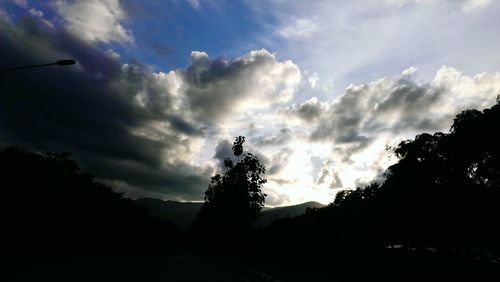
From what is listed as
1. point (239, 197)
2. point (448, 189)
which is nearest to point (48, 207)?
point (239, 197)

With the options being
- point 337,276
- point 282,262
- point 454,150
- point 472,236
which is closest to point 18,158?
point 282,262

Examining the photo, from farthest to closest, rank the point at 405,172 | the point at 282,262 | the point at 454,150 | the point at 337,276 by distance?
the point at 405,172 → the point at 454,150 → the point at 282,262 → the point at 337,276

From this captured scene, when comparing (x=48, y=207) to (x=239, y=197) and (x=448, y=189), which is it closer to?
(x=239, y=197)

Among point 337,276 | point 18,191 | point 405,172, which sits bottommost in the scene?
point 337,276

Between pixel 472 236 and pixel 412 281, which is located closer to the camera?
pixel 412 281

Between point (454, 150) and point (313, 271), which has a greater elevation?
point (454, 150)

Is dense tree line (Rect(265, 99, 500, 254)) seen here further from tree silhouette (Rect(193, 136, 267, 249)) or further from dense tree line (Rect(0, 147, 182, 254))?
dense tree line (Rect(0, 147, 182, 254))

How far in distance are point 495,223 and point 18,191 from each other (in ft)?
180

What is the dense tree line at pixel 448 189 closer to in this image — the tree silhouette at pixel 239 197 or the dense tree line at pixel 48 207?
the tree silhouette at pixel 239 197

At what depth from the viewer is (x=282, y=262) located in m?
37.0

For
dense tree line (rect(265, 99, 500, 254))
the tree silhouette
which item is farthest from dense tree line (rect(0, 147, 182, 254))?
dense tree line (rect(265, 99, 500, 254))

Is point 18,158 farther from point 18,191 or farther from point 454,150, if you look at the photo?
point 454,150

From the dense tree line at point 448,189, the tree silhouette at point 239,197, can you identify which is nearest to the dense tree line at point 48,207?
the tree silhouette at point 239,197

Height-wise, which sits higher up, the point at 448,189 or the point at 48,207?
the point at 448,189
